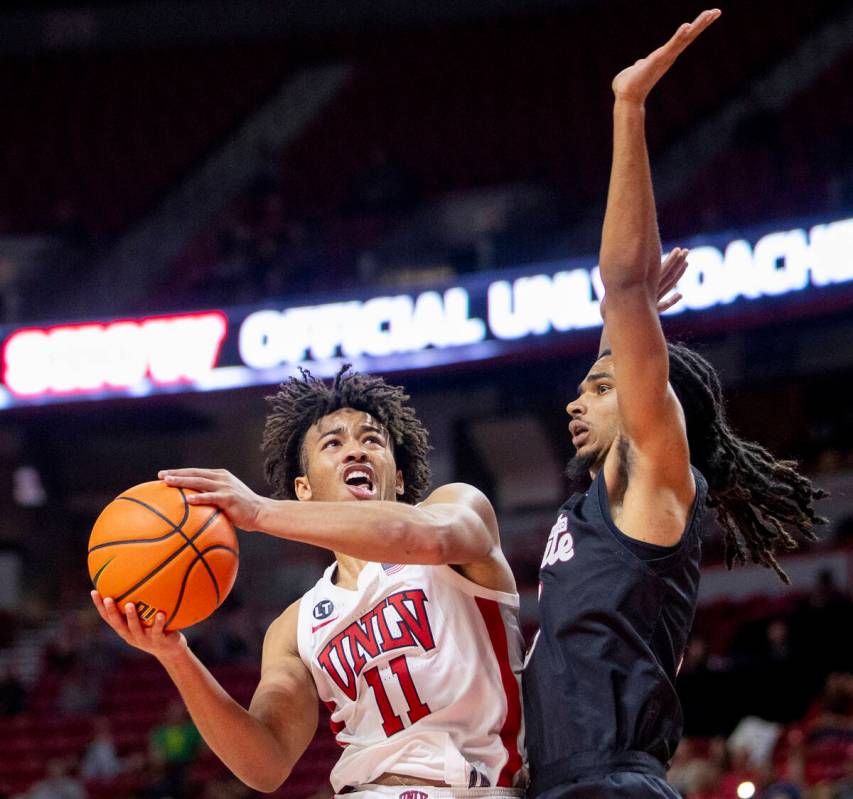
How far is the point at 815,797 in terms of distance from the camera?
722 cm

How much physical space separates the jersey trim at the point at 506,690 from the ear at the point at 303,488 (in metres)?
0.66

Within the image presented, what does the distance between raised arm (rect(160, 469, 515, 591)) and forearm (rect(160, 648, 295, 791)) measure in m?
0.49

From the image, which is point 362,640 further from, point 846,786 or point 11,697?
point 11,697

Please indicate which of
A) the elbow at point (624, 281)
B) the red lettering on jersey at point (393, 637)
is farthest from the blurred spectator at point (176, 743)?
the elbow at point (624, 281)

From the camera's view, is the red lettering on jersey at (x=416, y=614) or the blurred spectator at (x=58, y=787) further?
the blurred spectator at (x=58, y=787)

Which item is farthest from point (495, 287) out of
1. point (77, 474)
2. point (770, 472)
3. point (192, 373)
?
point (770, 472)

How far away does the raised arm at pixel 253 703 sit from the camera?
10.3 feet

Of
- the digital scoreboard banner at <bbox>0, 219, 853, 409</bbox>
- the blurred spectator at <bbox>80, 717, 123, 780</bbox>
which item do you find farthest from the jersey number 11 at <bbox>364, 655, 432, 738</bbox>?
the blurred spectator at <bbox>80, 717, 123, 780</bbox>

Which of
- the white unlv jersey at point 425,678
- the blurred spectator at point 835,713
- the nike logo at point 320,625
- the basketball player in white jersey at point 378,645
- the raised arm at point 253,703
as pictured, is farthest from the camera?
the blurred spectator at point 835,713

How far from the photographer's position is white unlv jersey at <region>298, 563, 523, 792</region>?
10.8ft

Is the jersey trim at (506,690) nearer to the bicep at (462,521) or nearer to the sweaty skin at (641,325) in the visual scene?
the bicep at (462,521)

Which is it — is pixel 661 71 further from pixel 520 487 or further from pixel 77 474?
pixel 77 474

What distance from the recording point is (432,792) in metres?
3.23

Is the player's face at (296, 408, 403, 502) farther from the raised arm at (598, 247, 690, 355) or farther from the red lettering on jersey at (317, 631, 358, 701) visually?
the raised arm at (598, 247, 690, 355)
